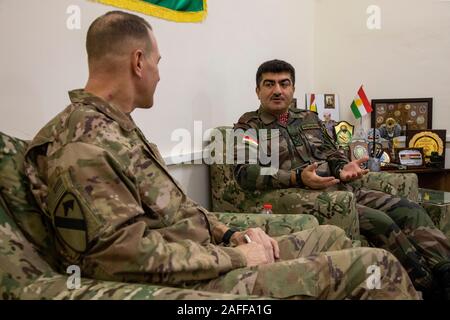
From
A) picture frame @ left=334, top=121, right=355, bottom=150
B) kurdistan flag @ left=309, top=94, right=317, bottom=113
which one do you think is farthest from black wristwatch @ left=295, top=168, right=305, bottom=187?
kurdistan flag @ left=309, top=94, right=317, bottom=113

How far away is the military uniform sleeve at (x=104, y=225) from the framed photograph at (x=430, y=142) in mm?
2833

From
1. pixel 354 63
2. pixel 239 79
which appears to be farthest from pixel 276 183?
pixel 354 63

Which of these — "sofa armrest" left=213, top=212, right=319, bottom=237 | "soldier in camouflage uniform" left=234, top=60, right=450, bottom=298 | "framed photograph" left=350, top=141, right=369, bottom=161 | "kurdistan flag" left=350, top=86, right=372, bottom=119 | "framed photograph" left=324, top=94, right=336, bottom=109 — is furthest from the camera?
"framed photograph" left=324, top=94, right=336, bottom=109

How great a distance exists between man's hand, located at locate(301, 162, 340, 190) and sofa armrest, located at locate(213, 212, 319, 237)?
418 mm

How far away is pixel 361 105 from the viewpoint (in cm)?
366

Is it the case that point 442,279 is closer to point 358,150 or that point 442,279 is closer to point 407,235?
point 407,235

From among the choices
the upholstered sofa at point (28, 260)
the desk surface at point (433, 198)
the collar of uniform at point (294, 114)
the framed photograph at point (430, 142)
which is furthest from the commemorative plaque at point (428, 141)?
the upholstered sofa at point (28, 260)

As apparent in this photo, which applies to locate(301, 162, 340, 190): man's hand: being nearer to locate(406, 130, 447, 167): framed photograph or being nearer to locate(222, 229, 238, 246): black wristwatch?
locate(222, 229, 238, 246): black wristwatch

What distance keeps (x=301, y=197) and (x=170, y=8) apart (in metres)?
1.07

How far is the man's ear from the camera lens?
1137mm

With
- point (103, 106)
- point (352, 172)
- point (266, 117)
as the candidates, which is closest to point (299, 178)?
point (352, 172)

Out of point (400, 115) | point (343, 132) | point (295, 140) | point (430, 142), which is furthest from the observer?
point (400, 115)

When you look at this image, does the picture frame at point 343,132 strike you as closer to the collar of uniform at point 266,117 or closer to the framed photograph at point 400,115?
the framed photograph at point 400,115
